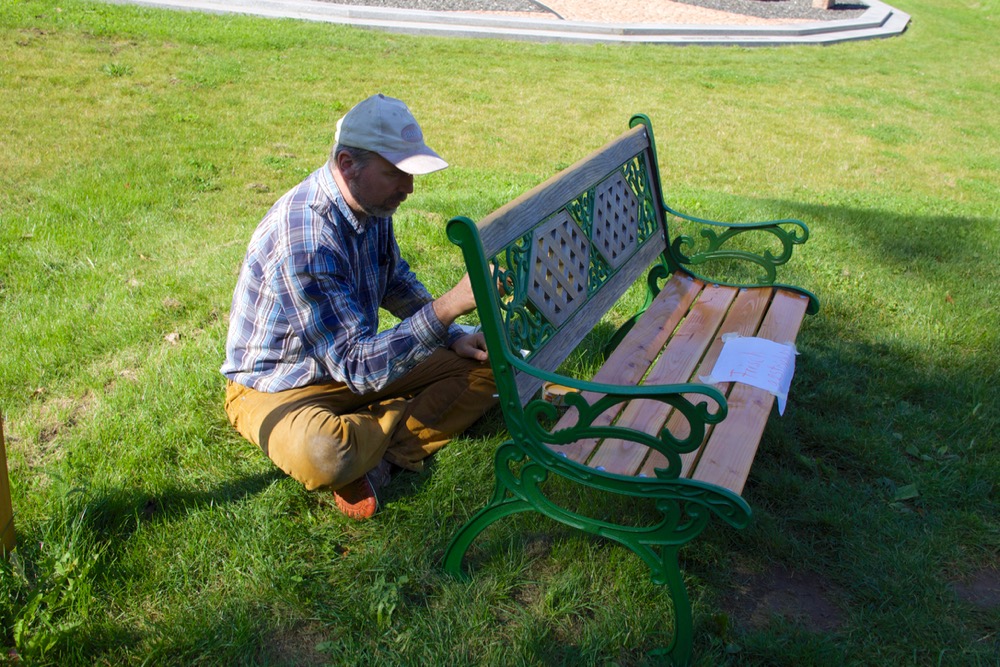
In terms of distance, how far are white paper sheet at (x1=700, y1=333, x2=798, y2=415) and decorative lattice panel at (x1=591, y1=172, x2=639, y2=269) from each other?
23.9 inches

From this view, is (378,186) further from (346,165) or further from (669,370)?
(669,370)

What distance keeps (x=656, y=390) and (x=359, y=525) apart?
4.40 feet

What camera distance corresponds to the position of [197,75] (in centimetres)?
953

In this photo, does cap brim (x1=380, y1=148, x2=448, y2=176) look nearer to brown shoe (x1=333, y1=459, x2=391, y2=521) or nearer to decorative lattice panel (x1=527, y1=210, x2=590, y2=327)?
decorative lattice panel (x1=527, y1=210, x2=590, y2=327)

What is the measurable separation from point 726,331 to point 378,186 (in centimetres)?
165

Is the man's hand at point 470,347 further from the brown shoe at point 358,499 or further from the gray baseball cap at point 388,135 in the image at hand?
the gray baseball cap at point 388,135

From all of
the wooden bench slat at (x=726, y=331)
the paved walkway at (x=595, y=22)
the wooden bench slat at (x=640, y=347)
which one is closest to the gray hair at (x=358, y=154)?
the wooden bench slat at (x=640, y=347)

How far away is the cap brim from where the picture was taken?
2.71 m

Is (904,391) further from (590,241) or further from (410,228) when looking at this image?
(410,228)

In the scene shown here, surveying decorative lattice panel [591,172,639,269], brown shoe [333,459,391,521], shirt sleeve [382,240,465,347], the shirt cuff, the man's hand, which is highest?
the shirt cuff

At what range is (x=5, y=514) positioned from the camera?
2.54 m

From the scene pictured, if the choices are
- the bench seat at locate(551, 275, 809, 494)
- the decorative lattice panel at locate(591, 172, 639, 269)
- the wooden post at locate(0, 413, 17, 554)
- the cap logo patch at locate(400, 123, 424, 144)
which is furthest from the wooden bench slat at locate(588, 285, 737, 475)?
the wooden post at locate(0, 413, 17, 554)

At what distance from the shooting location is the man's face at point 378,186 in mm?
2820

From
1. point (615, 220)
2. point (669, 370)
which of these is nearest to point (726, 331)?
point (669, 370)
